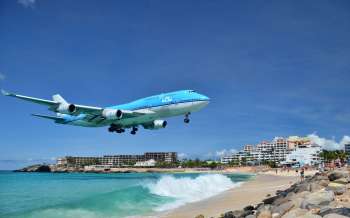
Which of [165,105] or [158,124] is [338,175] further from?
[158,124]

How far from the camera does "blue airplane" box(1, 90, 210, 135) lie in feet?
129

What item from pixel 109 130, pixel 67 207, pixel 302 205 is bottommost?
pixel 67 207

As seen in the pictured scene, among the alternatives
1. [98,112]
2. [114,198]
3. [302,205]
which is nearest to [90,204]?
[114,198]

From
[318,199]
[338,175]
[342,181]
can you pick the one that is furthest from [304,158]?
[318,199]

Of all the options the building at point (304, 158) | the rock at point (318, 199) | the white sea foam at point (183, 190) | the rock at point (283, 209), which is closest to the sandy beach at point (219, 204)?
the white sea foam at point (183, 190)

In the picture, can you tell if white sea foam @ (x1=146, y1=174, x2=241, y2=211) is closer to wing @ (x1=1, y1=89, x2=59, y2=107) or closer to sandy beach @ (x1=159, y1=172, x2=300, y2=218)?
sandy beach @ (x1=159, y1=172, x2=300, y2=218)

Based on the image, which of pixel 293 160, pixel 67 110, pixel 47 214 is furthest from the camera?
pixel 293 160

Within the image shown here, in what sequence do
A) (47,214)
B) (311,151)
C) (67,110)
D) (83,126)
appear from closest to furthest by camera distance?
(47,214) < (67,110) < (83,126) < (311,151)

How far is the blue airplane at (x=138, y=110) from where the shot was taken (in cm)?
3941

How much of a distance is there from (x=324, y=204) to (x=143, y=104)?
29.7m

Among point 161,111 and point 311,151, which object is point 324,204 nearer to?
point 161,111

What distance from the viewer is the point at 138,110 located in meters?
42.2

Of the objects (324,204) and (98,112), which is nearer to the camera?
(324,204)

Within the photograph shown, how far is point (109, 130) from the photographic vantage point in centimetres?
4512
